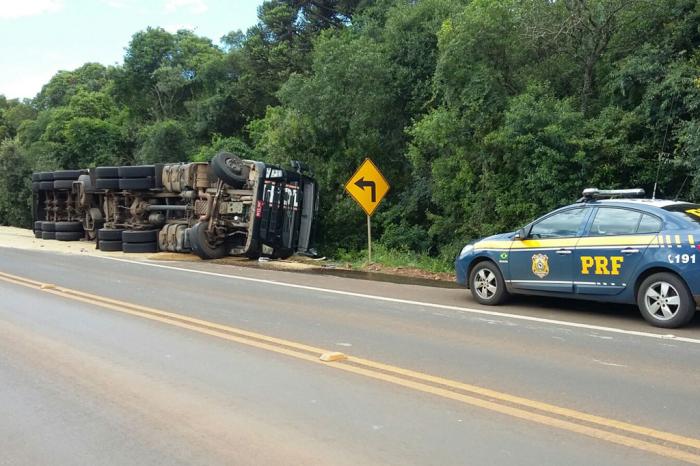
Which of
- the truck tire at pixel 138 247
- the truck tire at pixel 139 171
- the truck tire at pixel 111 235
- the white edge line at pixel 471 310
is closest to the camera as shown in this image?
the white edge line at pixel 471 310

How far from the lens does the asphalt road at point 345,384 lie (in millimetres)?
4289

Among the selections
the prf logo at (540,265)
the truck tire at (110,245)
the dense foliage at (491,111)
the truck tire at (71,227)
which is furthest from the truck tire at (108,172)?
the prf logo at (540,265)

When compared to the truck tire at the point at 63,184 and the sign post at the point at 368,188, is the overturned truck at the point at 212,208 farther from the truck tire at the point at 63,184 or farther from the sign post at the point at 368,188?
the truck tire at the point at 63,184

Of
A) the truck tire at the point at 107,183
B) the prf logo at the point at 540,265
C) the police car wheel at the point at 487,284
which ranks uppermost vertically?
the truck tire at the point at 107,183

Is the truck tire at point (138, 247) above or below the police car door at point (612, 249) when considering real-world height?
below

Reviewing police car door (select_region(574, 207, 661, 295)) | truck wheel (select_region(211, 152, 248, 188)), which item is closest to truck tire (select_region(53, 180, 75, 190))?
truck wheel (select_region(211, 152, 248, 188))

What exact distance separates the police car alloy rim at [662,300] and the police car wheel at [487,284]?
6.91 ft

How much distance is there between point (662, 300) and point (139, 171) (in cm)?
1678

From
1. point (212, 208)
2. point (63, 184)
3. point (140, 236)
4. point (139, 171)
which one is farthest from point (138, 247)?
point (63, 184)

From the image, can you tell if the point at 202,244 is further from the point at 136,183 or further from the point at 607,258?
the point at 607,258

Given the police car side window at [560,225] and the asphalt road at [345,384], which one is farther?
the police car side window at [560,225]

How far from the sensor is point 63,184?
2586 centimetres

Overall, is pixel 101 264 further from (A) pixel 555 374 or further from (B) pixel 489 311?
(A) pixel 555 374

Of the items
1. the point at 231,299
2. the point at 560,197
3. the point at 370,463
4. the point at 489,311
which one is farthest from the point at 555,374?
the point at 560,197
